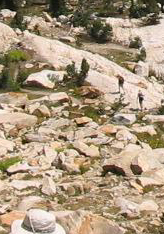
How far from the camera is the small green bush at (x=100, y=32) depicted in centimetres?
3544

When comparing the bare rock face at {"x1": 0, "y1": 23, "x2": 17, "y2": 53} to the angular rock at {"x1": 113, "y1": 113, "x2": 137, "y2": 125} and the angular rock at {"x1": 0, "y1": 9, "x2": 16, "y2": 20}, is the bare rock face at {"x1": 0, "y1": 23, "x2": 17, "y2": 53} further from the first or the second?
the angular rock at {"x1": 113, "y1": 113, "x2": 137, "y2": 125}

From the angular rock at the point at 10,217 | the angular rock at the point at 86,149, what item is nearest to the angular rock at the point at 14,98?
the angular rock at the point at 86,149

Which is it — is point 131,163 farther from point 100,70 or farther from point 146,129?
point 100,70

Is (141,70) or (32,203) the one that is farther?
(141,70)

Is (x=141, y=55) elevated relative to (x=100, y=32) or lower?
lower

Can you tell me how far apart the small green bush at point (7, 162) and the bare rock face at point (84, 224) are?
4226 millimetres

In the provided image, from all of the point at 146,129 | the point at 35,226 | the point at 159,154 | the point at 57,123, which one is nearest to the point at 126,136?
the point at 146,129

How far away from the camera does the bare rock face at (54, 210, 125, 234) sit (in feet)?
36.6

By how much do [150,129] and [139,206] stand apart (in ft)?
21.1

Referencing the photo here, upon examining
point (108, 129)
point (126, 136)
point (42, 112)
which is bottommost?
point (42, 112)

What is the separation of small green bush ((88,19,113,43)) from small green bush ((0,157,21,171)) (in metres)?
20.7

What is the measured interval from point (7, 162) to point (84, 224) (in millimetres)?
4805

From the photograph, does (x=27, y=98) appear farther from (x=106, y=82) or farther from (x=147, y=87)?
(x=147, y=87)

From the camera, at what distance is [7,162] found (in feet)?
51.0
